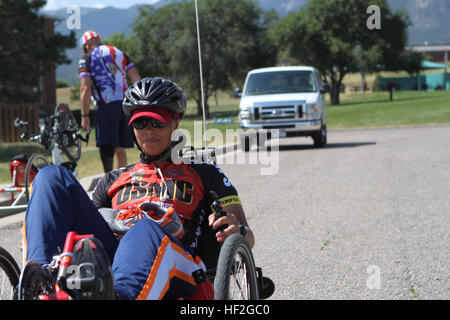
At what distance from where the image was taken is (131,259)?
10.8 feet

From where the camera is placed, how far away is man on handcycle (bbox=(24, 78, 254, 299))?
10.7ft

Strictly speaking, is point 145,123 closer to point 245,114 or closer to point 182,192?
point 182,192

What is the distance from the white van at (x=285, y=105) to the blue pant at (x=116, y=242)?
46.6ft

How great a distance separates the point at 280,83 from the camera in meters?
18.6

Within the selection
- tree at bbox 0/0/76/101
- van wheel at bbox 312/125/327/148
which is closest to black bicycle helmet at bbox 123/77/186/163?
van wheel at bbox 312/125/327/148

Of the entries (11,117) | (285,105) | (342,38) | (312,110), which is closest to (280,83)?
(285,105)

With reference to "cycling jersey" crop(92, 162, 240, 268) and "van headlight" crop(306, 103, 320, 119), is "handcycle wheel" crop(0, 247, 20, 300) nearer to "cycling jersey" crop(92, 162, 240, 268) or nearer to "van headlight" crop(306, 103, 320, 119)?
"cycling jersey" crop(92, 162, 240, 268)

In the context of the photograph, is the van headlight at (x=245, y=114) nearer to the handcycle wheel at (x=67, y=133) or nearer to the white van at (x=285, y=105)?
the white van at (x=285, y=105)

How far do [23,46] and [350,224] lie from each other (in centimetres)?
2012

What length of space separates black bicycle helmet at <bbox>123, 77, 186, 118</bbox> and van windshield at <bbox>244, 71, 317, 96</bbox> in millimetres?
14574

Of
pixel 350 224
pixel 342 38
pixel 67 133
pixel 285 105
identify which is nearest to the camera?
pixel 350 224

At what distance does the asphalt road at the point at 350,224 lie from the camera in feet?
17.5
